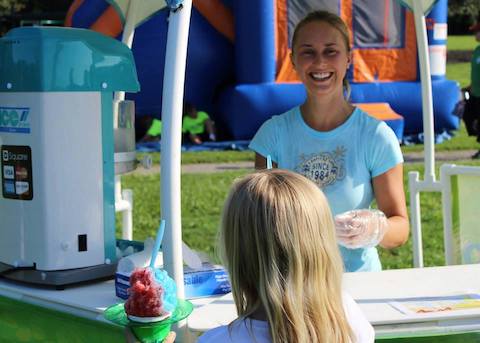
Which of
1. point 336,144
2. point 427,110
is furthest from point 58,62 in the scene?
point 427,110

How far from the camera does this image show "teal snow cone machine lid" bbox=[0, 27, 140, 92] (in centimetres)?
212

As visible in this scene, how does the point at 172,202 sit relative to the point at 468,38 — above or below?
below

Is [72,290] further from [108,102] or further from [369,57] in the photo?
[369,57]

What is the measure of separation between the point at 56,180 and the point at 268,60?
8007 millimetres

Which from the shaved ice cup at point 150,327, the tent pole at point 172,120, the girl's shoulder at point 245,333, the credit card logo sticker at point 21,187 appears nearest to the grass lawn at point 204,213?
the credit card logo sticker at point 21,187

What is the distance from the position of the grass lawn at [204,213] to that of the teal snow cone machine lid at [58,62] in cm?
303

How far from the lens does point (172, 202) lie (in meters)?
1.82

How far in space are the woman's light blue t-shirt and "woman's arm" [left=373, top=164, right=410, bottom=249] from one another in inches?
0.9

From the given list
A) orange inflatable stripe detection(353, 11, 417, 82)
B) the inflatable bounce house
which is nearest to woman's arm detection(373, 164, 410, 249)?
the inflatable bounce house

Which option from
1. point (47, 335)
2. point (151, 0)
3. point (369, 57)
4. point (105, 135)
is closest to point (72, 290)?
point (47, 335)

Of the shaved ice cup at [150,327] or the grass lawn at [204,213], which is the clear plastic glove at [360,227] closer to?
the shaved ice cup at [150,327]

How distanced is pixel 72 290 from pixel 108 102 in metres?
0.48

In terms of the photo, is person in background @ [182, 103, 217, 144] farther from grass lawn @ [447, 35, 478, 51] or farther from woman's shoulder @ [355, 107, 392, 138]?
grass lawn @ [447, 35, 478, 51]

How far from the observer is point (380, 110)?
10.0m
